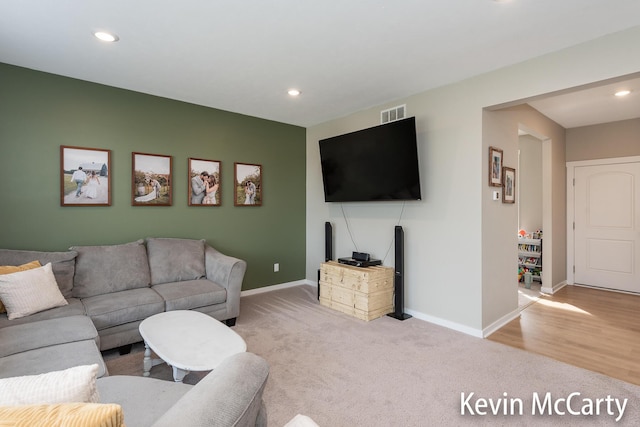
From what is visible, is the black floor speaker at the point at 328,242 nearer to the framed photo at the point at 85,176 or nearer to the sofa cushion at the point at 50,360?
the framed photo at the point at 85,176

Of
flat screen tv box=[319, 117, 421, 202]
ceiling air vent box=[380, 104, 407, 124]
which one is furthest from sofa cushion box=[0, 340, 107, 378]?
ceiling air vent box=[380, 104, 407, 124]

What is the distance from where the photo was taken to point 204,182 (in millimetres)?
4223

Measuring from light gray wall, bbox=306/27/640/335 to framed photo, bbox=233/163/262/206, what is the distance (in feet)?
6.00

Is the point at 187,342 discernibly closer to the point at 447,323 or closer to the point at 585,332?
the point at 447,323

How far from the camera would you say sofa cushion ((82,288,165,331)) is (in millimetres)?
2658

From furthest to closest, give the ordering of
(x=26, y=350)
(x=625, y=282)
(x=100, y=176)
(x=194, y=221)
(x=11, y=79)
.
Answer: (x=625, y=282) → (x=194, y=221) → (x=100, y=176) → (x=11, y=79) → (x=26, y=350)

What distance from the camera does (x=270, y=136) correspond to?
4.87 metres

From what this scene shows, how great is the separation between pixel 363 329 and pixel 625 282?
172 inches

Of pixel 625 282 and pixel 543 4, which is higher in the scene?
pixel 543 4

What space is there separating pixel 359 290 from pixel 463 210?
1413mm

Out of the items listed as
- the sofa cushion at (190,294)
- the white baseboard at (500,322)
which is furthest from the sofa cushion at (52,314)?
the white baseboard at (500,322)

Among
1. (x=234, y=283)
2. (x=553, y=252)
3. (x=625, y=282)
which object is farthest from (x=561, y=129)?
(x=234, y=283)

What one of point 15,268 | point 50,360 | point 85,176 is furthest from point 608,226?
point 15,268

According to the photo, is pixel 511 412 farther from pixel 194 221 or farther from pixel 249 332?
pixel 194 221
